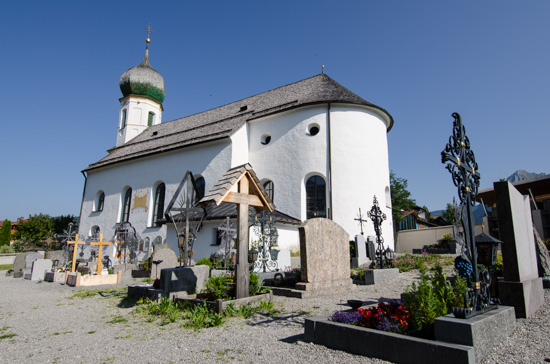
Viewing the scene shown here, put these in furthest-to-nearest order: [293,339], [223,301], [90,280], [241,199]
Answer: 1. [90,280]
2. [241,199]
3. [223,301]
4. [293,339]

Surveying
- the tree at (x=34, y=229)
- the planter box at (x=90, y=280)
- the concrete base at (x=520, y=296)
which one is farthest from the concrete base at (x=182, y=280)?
the tree at (x=34, y=229)

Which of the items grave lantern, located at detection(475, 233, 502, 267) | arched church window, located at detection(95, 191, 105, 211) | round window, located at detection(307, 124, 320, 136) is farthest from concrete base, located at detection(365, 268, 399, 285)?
arched church window, located at detection(95, 191, 105, 211)

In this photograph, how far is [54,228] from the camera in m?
42.4

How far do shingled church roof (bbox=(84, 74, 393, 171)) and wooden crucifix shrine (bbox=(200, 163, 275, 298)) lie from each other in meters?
13.3

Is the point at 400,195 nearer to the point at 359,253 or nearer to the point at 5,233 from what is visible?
the point at 359,253

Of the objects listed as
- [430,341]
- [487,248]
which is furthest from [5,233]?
[430,341]

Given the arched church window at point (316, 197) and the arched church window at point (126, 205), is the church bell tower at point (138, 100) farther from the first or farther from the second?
the arched church window at point (316, 197)

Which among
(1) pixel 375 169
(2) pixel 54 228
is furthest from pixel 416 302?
(2) pixel 54 228

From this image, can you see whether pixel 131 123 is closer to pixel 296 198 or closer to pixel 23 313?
pixel 296 198

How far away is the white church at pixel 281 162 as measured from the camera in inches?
725

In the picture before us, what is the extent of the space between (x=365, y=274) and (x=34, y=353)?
8.41 m

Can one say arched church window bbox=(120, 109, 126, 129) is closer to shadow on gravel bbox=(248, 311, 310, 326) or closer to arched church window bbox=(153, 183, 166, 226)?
arched church window bbox=(153, 183, 166, 226)

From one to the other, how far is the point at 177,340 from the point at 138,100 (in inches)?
1360

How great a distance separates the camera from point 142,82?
112 ft
